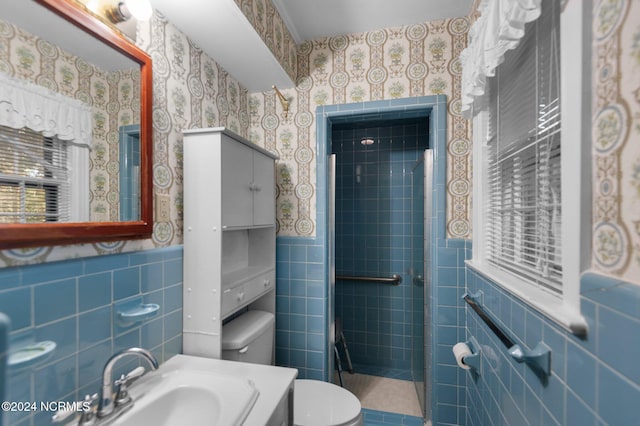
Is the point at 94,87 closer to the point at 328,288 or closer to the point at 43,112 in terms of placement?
the point at 43,112

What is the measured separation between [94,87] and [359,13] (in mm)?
1415

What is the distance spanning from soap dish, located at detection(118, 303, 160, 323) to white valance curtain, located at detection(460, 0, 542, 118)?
4.74ft

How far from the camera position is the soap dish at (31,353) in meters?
0.65

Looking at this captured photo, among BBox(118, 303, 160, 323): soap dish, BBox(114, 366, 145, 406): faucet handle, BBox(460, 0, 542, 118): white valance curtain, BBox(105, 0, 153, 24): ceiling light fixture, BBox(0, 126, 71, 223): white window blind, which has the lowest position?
BBox(114, 366, 145, 406): faucet handle

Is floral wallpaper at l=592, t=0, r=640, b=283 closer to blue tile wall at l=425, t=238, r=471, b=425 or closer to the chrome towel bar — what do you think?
the chrome towel bar

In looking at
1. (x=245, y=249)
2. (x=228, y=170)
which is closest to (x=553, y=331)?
(x=228, y=170)

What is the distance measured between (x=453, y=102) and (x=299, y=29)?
1.06m

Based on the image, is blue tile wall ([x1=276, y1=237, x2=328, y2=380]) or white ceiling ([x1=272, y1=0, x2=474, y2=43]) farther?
blue tile wall ([x1=276, y1=237, x2=328, y2=380])

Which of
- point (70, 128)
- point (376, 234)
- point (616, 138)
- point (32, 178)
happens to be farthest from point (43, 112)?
point (376, 234)

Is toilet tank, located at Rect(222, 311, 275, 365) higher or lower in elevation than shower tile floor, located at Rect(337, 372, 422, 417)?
higher

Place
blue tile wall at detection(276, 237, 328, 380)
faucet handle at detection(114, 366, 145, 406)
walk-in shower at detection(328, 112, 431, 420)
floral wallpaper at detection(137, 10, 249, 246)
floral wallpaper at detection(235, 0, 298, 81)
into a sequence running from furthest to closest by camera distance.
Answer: walk-in shower at detection(328, 112, 431, 420) < blue tile wall at detection(276, 237, 328, 380) < floral wallpaper at detection(235, 0, 298, 81) < floral wallpaper at detection(137, 10, 249, 246) < faucet handle at detection(114, 366, 145, 406)

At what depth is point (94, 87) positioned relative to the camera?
86 cm

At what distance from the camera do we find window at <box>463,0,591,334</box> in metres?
0.62

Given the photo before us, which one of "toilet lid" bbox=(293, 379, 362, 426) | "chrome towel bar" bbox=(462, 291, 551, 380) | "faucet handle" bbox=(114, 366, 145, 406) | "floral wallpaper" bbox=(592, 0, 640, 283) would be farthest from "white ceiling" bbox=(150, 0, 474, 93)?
"toilet lid" bbox=(293, 379, 362, 426)
